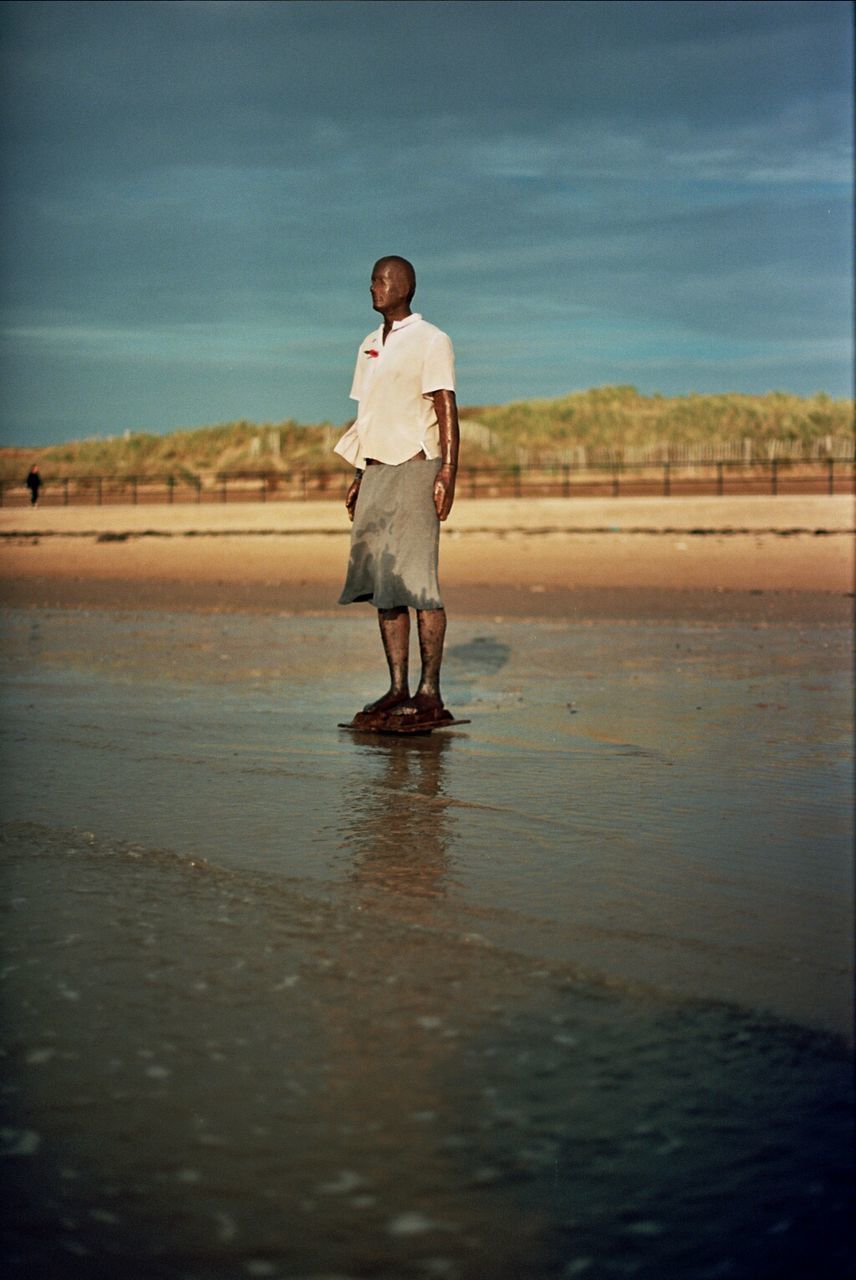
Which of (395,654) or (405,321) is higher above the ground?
(405,321)

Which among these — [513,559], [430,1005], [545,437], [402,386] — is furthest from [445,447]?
[545,437]

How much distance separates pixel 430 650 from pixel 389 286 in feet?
5.17

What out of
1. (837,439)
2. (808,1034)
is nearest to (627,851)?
(808,1034)

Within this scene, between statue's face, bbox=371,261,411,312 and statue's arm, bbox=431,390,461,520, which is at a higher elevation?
statue's face, bbox=371,261,411,312

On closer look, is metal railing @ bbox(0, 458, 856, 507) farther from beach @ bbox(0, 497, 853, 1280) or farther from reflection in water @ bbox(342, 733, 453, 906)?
beach @ bbox(0, 497, 853, 1280)

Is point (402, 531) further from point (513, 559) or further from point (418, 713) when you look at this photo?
point (513, 559)

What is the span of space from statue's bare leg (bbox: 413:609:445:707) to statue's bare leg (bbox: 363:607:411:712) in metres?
0.08

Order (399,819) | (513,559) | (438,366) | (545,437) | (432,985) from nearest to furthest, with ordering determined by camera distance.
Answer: (432,985)
(399,819)
(438,366)
(513,559)
(545,437)

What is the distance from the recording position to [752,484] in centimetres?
5612

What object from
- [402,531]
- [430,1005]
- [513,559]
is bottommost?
[430,1005]

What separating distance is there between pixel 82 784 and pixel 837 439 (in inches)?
3134

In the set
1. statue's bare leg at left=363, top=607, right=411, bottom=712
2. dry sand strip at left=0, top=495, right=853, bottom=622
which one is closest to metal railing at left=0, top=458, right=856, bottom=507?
dry sand strip at left=0, top=495, right=853, bottom=622

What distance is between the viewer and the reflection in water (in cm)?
444

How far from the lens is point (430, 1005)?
131 inches
